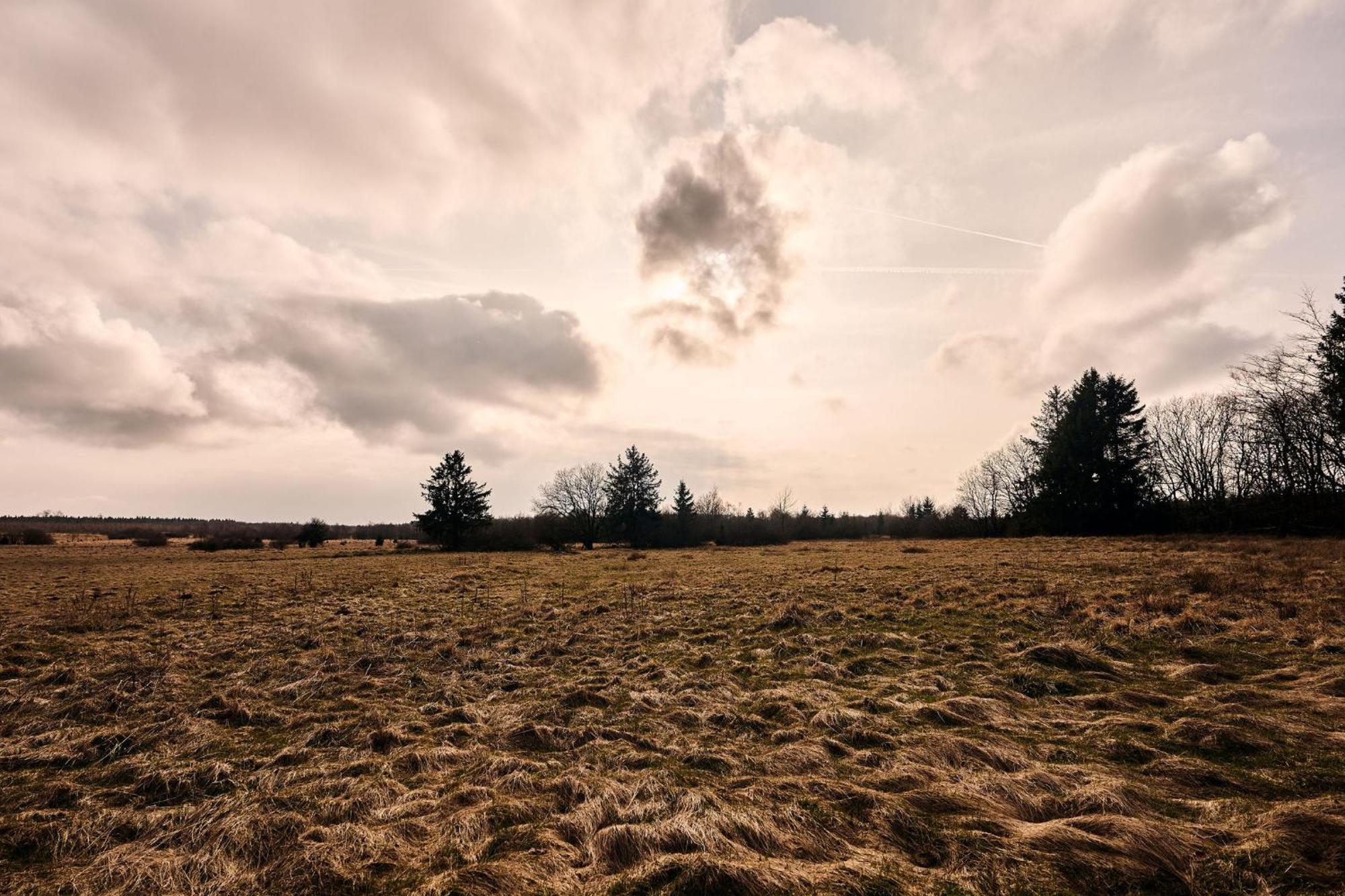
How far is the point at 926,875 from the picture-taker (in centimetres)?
380

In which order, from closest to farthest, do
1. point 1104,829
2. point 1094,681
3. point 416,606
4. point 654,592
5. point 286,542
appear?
1. point 1104,829
2. point 1094,681
3. point 416,606
4. point 654,592
5. point 286,542

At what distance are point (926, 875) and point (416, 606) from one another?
16.7 metres

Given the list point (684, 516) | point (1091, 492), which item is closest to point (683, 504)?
point (684, 516)

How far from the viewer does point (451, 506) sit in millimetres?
54781

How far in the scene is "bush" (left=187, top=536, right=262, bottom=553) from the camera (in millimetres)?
51031

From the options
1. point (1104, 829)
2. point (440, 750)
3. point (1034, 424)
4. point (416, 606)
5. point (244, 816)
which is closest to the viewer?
point (1104, 829)

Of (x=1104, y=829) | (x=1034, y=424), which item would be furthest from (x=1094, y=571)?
(x=1034, y=424)

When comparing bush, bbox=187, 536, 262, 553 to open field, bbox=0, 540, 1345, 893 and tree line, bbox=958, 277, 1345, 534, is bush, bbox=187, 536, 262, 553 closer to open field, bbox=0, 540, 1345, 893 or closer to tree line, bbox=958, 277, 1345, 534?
open field, bbox=0, 540, 1345, 893

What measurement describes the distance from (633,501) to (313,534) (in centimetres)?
3470

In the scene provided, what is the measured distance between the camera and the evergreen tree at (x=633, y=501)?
63.3 m

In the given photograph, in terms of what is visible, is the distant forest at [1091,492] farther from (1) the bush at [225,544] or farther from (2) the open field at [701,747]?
(2) the open field at [701,747]

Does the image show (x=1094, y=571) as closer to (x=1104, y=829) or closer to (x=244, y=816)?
(x=1104, y=829)

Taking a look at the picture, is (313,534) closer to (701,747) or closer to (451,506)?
(451,506)

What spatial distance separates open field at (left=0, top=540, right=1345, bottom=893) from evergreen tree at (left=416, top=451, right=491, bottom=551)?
40.4m
